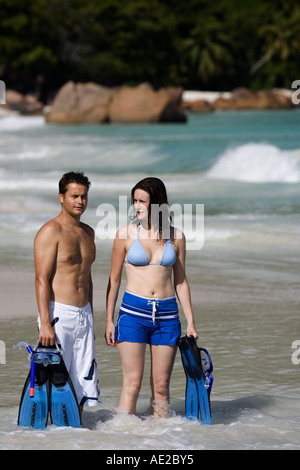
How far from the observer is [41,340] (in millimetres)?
5137

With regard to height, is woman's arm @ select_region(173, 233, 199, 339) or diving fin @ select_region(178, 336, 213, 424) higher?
woman's arm @ select_region(173, 233, 199, 339)

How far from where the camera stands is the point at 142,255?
5.40 m

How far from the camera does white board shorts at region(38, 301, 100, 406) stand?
5.24 metres

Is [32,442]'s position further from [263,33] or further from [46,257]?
[263,33]

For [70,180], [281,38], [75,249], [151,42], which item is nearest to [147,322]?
[75,249]

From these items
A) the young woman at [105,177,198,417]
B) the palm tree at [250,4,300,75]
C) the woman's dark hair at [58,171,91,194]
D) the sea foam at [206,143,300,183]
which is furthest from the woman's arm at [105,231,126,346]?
the palm tree at [250,4,300,75]

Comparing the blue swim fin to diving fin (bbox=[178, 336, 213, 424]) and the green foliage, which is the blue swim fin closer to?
diving fin (bbox=[178, 336, 213, 424])

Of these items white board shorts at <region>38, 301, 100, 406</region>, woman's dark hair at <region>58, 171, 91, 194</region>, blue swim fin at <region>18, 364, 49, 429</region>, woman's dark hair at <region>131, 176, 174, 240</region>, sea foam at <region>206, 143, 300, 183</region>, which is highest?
sea foam at <region>206, 143, 300, 183</region>

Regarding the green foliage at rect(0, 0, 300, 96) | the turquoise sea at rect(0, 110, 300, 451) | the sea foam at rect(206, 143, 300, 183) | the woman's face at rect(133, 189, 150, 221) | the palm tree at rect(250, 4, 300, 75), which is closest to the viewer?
the woman's face at rect(133, 189, 150, 221)

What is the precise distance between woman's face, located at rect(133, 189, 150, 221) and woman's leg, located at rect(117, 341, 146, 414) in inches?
28.1

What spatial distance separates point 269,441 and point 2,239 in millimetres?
9227

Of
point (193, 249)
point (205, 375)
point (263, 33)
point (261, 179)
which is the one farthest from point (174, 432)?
point (263, 33)

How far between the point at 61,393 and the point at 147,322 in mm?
609

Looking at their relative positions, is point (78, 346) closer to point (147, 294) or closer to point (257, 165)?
point (147, 294)
